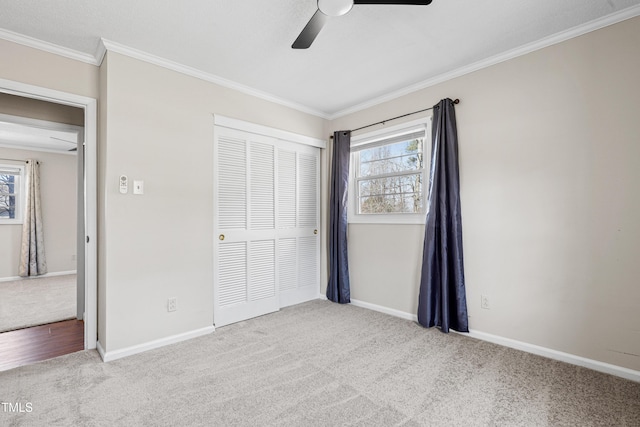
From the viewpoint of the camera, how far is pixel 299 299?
12.9 ft

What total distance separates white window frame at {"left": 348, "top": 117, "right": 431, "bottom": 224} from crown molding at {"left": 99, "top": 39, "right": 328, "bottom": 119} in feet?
2.84

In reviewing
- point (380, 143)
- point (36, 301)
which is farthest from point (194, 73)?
point (36, 301)

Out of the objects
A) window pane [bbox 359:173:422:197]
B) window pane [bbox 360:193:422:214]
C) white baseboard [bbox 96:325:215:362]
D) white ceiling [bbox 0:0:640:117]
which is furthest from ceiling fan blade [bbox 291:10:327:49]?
white baseboard [bbox 96:325:215:362]

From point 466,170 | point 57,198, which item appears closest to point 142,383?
point 466,170

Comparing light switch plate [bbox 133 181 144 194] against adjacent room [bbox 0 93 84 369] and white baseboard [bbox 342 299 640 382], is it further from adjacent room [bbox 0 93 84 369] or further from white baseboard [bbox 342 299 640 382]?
white baseboard [bbox 342 299 640 382]

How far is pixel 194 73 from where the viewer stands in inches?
114

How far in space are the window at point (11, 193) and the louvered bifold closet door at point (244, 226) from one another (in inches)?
205

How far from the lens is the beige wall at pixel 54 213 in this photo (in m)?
5.52

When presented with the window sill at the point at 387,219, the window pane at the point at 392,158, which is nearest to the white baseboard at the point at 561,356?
the window sill at the point at 387,219

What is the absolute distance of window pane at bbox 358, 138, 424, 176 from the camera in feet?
10.9

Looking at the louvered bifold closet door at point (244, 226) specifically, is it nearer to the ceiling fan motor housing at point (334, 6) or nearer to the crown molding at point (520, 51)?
the crown molding at point (520, 51)

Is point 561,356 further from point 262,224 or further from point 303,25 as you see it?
point 303,25

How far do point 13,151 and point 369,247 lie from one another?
6686mm

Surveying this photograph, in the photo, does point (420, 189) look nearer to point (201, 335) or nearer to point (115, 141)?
point (201, 335)
